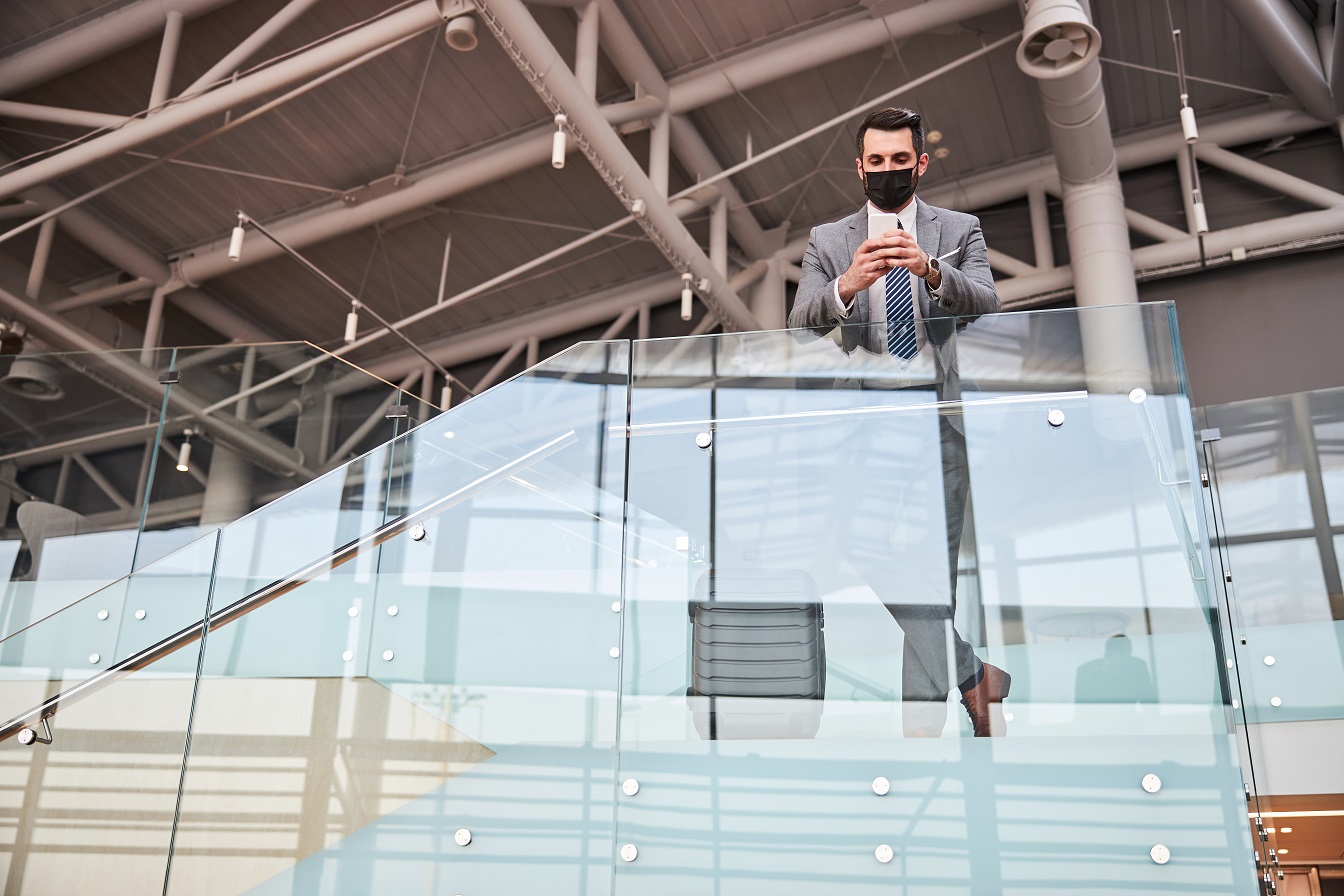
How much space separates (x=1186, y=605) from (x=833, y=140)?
25.1ft

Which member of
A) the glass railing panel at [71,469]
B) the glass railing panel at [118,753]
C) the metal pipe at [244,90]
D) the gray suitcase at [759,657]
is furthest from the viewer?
the metal pipe at [244,90]

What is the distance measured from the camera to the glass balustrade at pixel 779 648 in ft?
8.99

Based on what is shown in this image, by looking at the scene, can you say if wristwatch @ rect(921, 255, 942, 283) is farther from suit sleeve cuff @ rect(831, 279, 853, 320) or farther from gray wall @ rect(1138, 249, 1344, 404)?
gray wall @ rect(1138, 249, 1344, 404)

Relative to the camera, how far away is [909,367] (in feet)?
10.3

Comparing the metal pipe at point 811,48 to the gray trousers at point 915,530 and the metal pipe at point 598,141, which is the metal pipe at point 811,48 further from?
the gray trousers at point 915,530

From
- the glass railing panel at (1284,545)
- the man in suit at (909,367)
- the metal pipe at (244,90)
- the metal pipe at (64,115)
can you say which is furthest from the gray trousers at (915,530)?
the metal pipe at (64,115)

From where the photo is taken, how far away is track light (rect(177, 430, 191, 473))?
275 inches

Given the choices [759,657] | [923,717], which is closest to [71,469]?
[759,657]

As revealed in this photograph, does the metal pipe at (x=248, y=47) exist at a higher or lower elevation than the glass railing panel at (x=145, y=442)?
higher

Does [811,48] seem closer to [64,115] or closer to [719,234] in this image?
[719,234]

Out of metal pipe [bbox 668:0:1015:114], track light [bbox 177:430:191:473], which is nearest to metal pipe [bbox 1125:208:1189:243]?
metal pipe [bbox 668:0:1015:114]

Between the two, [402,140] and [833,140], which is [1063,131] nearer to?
[833,140]

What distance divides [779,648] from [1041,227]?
7909 millimetres

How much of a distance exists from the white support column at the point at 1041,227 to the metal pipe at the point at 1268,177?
131 cm
